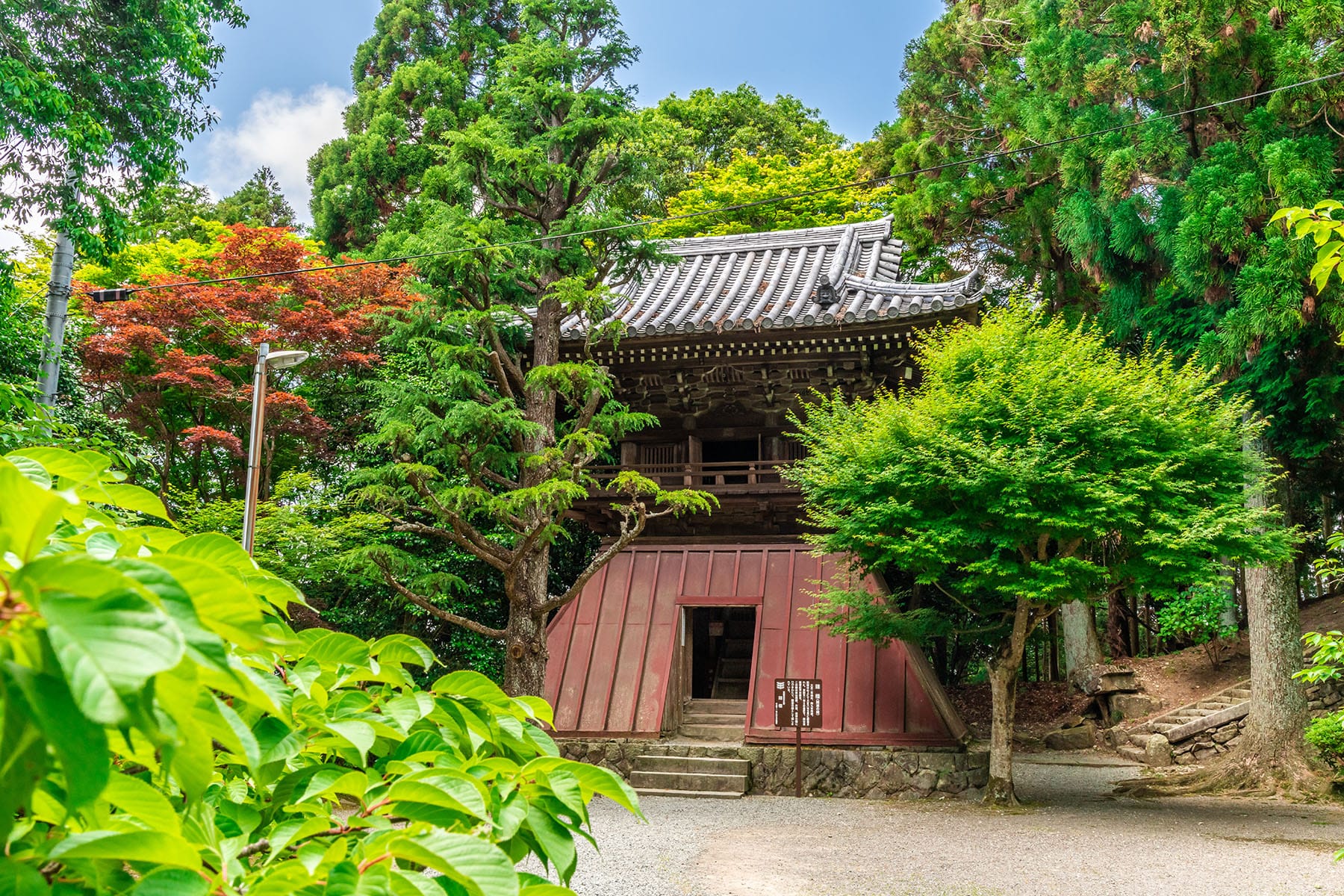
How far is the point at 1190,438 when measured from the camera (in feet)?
27.6

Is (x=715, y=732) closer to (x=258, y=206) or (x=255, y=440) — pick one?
(x=255, y=440)

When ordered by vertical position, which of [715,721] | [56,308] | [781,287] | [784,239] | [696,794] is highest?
[784,239]

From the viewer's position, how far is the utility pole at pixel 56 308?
27.1 ft

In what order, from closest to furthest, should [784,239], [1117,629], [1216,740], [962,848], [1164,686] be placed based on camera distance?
[962,848] < [1216,740] < [784,239] < [1164,686] < [1117,629]

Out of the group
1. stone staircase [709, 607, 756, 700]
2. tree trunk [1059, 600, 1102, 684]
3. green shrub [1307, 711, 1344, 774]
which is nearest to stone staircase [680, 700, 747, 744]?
stone staircase [709, 607, 756, 700]

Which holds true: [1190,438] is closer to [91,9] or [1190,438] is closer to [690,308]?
[690,308]

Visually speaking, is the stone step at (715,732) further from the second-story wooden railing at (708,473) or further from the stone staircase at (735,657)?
the second-story wooden railing at (708,473)

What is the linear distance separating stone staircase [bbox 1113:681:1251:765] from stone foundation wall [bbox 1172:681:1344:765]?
1 cm

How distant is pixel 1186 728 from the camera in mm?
12633

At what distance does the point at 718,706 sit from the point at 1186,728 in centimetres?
648

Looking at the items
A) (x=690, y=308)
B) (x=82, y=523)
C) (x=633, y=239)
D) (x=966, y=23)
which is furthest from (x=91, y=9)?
(x=966, y=23)

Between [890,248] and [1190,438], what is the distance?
6624 mm

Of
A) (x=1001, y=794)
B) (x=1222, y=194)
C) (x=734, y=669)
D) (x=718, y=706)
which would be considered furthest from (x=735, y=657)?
(x=1222, y=194)

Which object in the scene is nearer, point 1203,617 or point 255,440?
point 255,440
